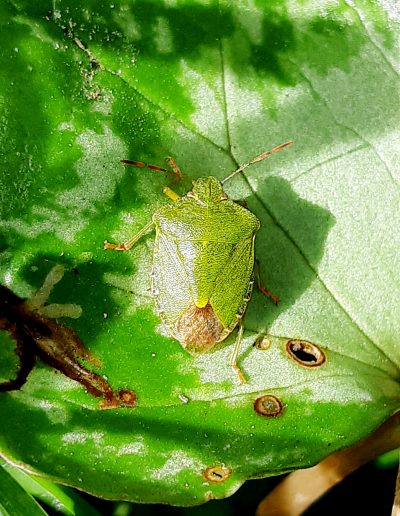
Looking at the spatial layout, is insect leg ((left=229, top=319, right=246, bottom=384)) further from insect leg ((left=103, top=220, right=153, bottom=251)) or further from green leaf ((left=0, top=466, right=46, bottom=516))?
green leaf ((left=0, top=466, right=46, bottom=516))

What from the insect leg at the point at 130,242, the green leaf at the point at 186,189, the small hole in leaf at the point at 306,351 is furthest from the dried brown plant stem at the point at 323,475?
the insect leg at the point at 130,242

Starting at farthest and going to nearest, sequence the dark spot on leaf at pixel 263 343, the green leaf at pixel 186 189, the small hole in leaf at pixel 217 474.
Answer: the dark spot on leaf at pixel 263 343 < the small hole in leaf at pixel 217 474 < the green leaf at pixel 186 189

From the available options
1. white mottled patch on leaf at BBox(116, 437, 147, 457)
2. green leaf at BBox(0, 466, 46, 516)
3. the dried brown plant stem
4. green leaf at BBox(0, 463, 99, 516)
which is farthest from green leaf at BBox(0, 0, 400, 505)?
green leaf at BBox(0, 463, 99, 516)

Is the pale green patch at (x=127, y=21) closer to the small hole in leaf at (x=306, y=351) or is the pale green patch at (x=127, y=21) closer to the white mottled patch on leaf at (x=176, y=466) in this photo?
the small hole in leaf at (x=306, y=351)

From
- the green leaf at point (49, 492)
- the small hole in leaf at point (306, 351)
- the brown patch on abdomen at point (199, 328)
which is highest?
the small hole in leaf at point (306, 351)

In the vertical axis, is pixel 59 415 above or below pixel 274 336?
below

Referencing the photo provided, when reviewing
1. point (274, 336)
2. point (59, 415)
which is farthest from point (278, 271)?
point (59, 415)

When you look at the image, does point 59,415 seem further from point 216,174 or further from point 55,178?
point 216,174
